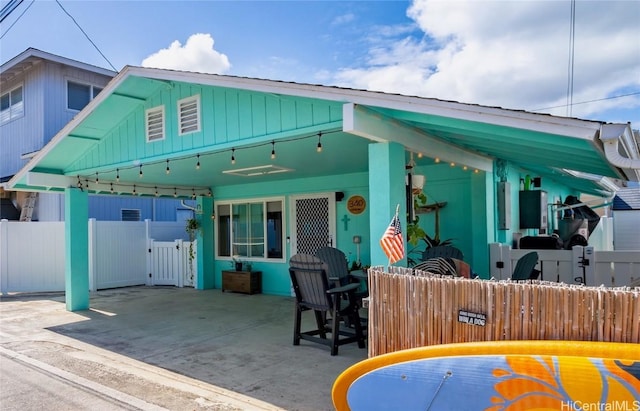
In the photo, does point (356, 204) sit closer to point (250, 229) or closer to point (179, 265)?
point (250, 229)

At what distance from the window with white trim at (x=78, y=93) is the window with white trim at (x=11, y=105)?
150cm

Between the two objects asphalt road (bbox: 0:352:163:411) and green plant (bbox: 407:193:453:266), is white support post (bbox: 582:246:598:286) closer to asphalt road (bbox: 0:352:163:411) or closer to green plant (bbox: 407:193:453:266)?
green plant (bbox: 407:193:453:266)

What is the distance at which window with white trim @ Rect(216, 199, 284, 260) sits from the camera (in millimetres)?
9102

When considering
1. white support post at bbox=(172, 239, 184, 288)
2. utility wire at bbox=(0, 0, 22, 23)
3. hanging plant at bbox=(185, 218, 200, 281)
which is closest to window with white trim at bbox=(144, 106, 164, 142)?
utility wire at bbox=(0, 0, 22, 23)

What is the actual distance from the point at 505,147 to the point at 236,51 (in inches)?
260

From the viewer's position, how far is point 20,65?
11680 mm

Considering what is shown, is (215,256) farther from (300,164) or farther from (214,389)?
(214,389)

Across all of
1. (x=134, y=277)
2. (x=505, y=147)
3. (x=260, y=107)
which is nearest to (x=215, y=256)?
(x=134, y=277)

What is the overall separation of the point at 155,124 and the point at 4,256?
21.0 ft

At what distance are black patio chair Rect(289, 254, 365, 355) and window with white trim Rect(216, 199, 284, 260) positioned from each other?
13.0 feet

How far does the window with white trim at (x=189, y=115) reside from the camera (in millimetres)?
5331

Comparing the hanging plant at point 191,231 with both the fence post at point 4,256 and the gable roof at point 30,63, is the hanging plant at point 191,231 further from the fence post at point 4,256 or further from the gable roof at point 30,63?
the gable roof at point 30,63

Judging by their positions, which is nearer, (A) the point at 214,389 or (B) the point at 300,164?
(A) the point at 214,389

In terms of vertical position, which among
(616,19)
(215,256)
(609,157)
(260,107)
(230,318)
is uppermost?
(616,19)
